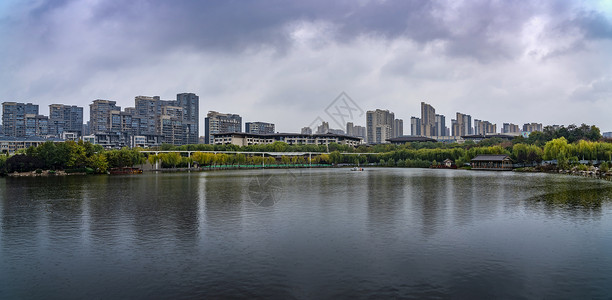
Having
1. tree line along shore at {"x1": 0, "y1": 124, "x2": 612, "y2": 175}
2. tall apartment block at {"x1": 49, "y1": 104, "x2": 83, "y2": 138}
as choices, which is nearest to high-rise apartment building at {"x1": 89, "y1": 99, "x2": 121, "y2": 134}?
tall apartment block at {"x1": 49, "y1": 104, "x2": 83, "y2": 138}

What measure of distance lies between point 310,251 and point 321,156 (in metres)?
104

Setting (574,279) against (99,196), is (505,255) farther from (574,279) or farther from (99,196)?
(99,196)

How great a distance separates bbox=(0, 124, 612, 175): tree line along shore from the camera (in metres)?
64.0

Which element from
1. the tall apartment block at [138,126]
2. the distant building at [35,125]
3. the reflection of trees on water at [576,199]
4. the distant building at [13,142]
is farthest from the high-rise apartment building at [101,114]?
the reflection of trees on water at [576,199]

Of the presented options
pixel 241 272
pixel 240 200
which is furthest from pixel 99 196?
pixel 241 272

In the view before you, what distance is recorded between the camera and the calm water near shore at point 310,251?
10.5m

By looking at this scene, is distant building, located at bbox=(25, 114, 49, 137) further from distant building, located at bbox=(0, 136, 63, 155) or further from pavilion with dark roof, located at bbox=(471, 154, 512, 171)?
pavilion with dark roof, located at bbox=(471, 154, 512, 171)

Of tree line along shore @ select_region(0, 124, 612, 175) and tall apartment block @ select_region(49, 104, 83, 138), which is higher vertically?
tall apartment block @ select_region(49, 104, 83, 138)

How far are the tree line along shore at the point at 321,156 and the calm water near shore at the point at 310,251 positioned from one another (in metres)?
46.1

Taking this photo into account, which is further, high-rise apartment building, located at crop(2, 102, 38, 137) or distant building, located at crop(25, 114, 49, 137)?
high-rise apartment building, located at crop(2, 102, 38, 137)

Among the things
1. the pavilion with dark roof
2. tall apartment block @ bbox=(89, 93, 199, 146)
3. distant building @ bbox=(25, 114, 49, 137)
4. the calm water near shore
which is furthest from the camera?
distant building @ bbox=(25, 114, 49, 137)

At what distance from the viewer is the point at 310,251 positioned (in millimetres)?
13984

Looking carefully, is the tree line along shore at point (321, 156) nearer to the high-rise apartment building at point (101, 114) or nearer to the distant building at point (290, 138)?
the distant building at point (290, 138)

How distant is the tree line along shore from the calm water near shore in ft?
151
